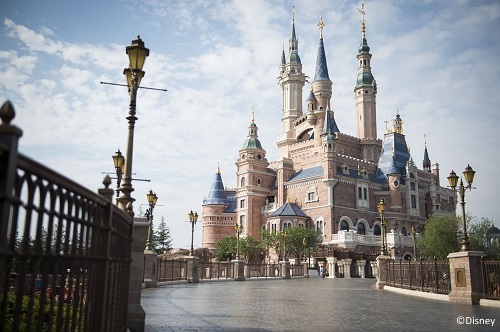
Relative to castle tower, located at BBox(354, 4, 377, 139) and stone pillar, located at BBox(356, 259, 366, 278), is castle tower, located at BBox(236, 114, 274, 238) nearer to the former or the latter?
castle tower, located at BBox(354, 4, 377, 139)

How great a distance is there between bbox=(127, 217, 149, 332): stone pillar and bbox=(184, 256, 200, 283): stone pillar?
22.4 m

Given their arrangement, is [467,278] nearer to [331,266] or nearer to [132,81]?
[132,81]

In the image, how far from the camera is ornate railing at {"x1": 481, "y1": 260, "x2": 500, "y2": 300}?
1500 centimetres

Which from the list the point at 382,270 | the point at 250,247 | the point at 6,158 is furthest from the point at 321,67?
the point at 6,158

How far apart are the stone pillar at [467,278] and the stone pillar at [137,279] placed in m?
11.3

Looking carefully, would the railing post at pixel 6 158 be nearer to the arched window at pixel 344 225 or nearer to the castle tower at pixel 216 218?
the arched window at pixel 344 225

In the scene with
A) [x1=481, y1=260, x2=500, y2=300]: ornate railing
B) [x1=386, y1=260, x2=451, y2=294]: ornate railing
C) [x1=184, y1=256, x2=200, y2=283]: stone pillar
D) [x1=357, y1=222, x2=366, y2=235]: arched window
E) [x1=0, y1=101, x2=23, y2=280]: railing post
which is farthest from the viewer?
[x1=357, y1=222, x2=366, y2=235]: arched window

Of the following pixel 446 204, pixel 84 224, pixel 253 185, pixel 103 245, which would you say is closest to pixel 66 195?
pixel 84 224

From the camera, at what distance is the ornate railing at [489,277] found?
49.2ft

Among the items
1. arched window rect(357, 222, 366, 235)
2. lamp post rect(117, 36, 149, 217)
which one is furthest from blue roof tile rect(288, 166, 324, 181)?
lamp post rect(117, 36, 149, 217)

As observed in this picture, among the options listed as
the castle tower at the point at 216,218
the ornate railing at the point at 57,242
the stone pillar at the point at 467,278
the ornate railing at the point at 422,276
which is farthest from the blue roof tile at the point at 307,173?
the ornate railing at the point at 57,242

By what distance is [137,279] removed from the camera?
8.46 m

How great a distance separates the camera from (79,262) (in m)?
3.79

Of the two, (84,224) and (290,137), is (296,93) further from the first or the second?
(84,224)
